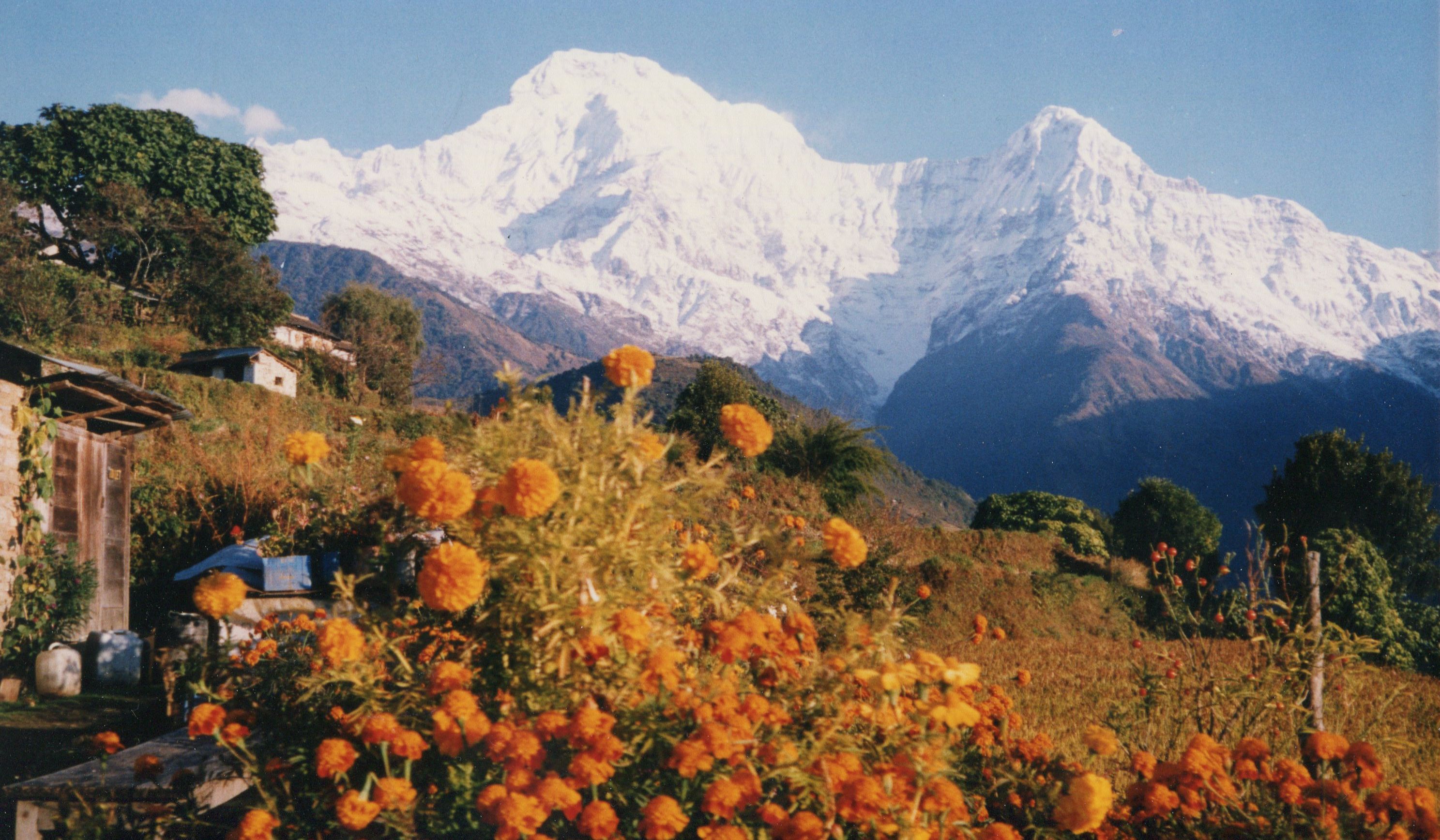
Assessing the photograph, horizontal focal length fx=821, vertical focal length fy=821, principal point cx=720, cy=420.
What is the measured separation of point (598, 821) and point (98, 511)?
27.6ft

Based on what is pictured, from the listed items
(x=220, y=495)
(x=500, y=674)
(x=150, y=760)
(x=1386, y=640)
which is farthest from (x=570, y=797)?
(x=1386, y=640)

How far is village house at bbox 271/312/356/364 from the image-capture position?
3491cm

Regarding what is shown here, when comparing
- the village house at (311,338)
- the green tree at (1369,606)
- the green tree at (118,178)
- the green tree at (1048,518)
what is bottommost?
the green tree at (1369,606)

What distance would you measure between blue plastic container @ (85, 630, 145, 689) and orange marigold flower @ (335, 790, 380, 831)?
20.4 feet

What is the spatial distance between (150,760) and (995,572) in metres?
12.4

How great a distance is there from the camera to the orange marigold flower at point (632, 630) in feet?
7.03

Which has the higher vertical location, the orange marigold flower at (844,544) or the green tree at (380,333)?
the green tree at (380,333)

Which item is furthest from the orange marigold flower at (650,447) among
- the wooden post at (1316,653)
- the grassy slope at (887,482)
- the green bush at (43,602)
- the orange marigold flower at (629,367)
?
the grassy slope at (887,482)

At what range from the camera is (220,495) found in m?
9.52

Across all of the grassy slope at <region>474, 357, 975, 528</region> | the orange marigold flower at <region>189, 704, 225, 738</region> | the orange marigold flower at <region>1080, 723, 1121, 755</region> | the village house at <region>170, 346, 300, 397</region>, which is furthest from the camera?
the grassy slope at <region>474, 357, 975, 528</region>

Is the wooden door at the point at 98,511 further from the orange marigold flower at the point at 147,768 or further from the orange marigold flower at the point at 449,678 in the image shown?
the orange marigold flower at the point at 449,678

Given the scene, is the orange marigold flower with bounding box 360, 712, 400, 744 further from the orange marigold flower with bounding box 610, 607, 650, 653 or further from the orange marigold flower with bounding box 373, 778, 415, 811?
the orange marigold flower with bounding box 610, 607, 650, 653

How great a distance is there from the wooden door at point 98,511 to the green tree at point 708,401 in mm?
9968

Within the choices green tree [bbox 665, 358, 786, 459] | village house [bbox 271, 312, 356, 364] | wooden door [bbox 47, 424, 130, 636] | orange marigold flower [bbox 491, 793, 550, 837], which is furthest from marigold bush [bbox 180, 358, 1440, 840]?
village house [bbox 271, 312, 356, 364]
